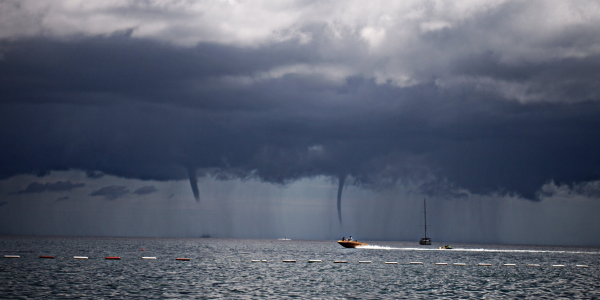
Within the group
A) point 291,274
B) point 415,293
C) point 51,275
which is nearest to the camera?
point 415,293

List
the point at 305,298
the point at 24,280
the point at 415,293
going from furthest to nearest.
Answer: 1. the point at 24,280
2. the point at 415,293
3. the point at 305,298

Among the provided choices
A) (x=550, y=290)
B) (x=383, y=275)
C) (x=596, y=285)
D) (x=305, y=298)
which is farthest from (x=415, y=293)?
(x=596, y=285)

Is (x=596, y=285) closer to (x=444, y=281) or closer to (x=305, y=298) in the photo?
(x=444, y=281)

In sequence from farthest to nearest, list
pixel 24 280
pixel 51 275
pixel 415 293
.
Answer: pixel 51 275 < pixel 24 280 < pixel 415 293

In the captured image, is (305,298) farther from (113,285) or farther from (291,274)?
(291,274)

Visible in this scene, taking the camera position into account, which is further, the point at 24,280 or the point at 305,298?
the point at 24,280

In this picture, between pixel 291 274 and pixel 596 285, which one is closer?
pixel 596 285

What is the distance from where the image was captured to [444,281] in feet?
325

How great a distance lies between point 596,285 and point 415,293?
39.3 meters

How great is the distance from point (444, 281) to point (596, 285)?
85.5 feet

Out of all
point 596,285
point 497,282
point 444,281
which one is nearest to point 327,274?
point 444,281

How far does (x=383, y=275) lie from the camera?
111 m

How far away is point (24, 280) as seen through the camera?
84.2m

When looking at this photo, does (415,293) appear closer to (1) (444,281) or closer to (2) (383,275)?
(1) (444,281)
